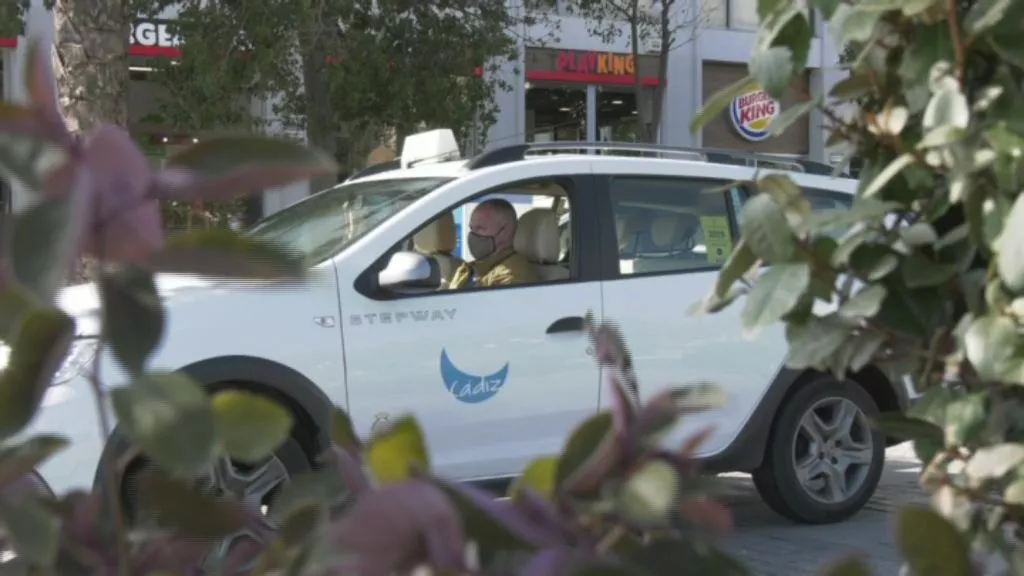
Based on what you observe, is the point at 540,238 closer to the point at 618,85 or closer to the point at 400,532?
the point at 400,532

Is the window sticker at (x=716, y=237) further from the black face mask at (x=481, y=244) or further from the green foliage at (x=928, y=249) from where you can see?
the green foliage at (x=928, y=249)

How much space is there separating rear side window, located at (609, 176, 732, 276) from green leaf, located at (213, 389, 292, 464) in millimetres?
4969

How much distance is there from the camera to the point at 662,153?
659 cm

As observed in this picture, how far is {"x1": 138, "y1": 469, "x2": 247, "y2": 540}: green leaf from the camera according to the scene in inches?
38.0

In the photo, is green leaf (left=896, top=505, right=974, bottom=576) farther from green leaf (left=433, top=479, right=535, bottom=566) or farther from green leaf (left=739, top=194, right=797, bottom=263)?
green leaf (left=739, top=194, right=797, bottom=263)

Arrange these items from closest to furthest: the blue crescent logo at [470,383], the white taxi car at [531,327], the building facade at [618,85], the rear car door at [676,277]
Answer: the white taxi car at [531,327] → the blue crescent logo at [470,383] → the rear car door at [676,277] → the building facade at [618,85]

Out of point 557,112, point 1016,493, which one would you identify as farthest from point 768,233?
point 557,112

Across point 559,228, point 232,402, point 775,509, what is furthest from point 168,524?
point 775,509

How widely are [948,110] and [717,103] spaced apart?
1.31 ft

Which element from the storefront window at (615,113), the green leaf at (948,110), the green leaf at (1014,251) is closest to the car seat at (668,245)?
the green leaf at (948,110)

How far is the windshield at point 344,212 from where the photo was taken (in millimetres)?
5516

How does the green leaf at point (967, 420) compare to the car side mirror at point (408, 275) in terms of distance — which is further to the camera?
the car side mirror at point (408, 275)

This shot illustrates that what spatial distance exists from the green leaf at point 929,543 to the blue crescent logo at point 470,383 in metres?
4.40

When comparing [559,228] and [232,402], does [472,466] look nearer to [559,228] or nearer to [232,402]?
[559,228]
